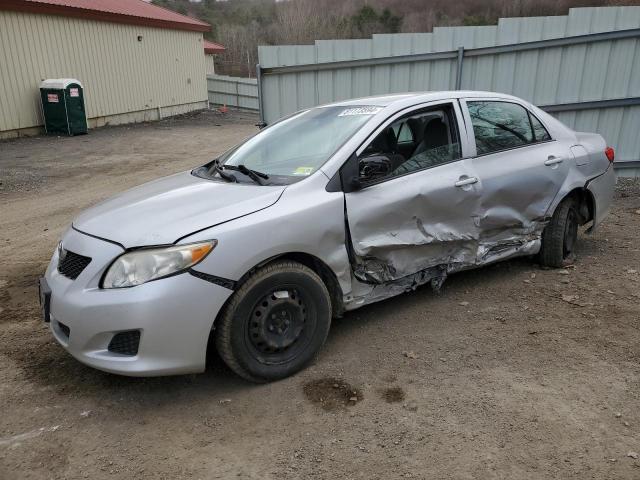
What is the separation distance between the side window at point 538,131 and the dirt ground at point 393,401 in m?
1.24

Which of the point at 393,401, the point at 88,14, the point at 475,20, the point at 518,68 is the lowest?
the point at 393,401

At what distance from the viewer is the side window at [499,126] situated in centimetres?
423

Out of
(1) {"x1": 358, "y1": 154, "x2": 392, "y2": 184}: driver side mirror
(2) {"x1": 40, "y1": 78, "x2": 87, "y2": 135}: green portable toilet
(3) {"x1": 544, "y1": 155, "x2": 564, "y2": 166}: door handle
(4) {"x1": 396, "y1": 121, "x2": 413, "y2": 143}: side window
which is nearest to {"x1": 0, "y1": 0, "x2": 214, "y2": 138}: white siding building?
(2) {"x1": 40, "y1": 78, "x2": 87, "y2": 135}: green portable toilet

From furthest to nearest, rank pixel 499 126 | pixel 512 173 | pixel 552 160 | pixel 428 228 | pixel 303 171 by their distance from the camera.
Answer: pixel 552 160 < pixel 499 126 < pixel 512 173 < pixel 428 228 < pixel 303 171

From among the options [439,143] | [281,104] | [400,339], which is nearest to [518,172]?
[439,143]

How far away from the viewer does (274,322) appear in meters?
3.15

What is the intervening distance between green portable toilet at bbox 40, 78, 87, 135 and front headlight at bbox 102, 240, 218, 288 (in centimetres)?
1450

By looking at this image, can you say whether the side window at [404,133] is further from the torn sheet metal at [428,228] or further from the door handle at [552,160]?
the door handle at [552,160]

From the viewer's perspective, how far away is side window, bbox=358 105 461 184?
362 centimetres

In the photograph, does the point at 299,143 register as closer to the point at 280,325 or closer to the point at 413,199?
the point at 413,199

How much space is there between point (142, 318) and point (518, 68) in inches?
287

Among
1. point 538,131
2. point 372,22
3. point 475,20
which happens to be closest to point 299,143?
point 538,131

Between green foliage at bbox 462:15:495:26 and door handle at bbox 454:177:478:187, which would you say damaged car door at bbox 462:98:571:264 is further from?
green foliage at bbox 462:15:495:26

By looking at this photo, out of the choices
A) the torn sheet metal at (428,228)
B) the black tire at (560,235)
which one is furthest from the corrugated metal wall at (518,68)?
the torn sheet metal at (428,228)
